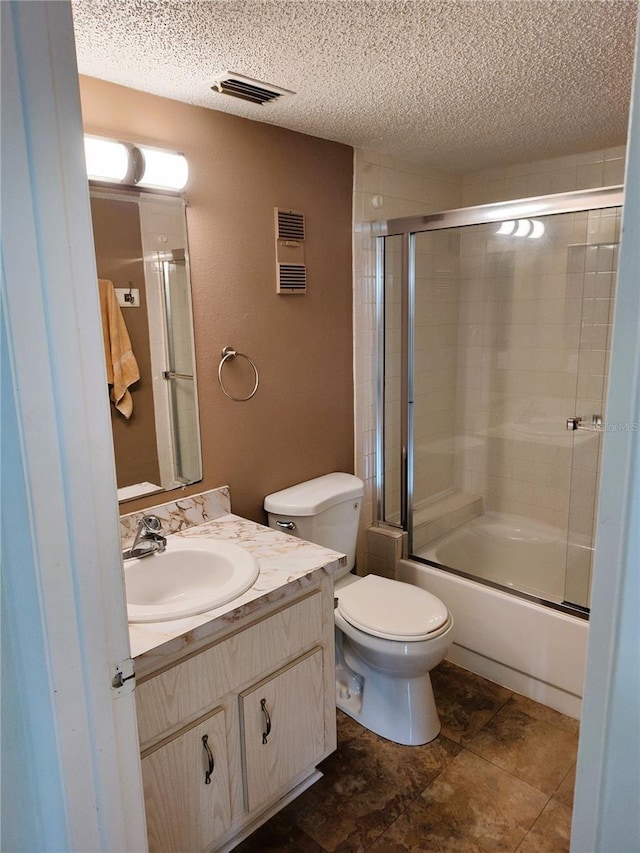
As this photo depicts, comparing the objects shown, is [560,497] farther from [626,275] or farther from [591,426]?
[626,275]

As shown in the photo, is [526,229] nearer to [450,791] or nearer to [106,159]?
[106,159]

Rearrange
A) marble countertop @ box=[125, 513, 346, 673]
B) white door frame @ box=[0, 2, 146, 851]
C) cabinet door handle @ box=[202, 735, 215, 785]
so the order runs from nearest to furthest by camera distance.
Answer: white door frame @ box=[0, 2, 146, 851], marble countertop @ box=[125, 513, 346, 673], cabinet door handle @ box=[202, 735, 215, 785]

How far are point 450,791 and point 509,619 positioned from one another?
0.72 meters

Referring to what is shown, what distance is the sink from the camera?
5.47 ft

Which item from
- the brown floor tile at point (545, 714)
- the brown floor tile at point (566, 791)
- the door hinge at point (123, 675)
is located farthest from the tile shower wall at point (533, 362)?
the door hinge at point (123, 675)

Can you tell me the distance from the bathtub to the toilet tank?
1.58 ft

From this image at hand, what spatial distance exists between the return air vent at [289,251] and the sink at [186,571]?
40.7 inches

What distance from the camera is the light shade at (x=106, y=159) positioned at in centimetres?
164

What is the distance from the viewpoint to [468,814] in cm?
179

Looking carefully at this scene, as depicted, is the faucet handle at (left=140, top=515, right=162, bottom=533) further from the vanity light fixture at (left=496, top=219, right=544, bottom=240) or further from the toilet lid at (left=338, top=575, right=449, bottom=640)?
the vanity light fixture at (left=496, top=219, right=544, bottom=240)

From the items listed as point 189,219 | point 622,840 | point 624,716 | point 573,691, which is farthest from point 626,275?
point 573,691

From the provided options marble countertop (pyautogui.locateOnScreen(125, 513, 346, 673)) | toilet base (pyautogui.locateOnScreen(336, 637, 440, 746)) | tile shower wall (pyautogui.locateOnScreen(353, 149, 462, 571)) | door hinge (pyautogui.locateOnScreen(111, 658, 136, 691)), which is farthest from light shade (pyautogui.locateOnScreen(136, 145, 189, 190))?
toilet base (pyautogui.locateOnScreen(336, 637, 440, 746))

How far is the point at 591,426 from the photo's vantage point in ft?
8.55

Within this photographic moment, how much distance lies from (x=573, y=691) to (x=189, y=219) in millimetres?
2206
